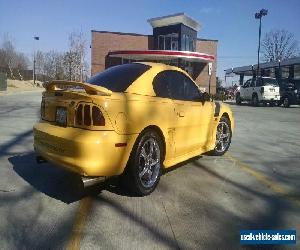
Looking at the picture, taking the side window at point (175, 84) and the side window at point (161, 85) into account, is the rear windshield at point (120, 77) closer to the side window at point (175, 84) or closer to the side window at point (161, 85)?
the side window at point (161, 85)

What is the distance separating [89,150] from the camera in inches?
146

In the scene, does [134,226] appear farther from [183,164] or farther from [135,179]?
[183,164]

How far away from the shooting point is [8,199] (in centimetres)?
407

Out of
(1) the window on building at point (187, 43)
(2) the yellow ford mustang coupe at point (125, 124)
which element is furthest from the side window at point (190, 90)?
(1) the window on building at point (187, 43)

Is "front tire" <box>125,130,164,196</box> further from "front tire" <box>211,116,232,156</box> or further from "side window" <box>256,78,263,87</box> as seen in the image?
"side window" <box>256,78,263,87</box>

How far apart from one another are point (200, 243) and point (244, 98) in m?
23.8

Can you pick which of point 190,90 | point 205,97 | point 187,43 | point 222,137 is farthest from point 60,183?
point 187,43

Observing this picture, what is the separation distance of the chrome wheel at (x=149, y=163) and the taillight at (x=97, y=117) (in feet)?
2.46

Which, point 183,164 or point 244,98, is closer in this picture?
point 183,164

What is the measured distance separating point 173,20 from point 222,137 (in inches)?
1373

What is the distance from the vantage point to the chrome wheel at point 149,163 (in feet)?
14.4

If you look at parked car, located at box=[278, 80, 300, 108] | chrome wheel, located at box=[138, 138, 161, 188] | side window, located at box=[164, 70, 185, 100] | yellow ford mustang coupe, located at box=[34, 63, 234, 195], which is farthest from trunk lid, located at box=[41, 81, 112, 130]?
parked car, located at box=[278, 80, 300, 108]

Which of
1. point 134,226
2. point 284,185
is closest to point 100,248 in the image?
point 134,226

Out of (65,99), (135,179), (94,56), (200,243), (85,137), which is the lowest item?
(200,243)
